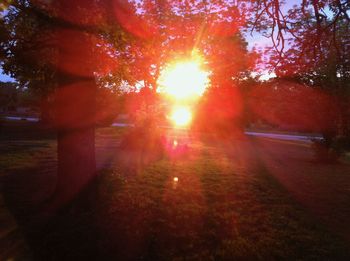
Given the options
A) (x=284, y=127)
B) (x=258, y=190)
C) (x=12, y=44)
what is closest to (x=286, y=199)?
(x=258, y=190)

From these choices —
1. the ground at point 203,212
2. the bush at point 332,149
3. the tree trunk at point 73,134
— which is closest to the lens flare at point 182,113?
the bush at point 332,149

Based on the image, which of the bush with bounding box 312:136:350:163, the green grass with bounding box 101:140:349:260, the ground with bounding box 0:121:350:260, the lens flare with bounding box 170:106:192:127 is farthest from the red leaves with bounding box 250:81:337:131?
the lens flare with bounding box 170:106:192:127

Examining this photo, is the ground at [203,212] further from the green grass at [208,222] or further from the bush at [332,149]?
the bush at [332,149]

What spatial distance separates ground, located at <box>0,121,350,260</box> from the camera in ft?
15.7

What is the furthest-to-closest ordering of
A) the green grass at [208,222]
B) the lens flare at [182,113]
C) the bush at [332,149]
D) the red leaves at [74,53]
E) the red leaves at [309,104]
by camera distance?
the lens flare at [182,113] < the bush at [332,149] < the red leaves at [309,104] < the red leaves at [74,53] < the green grass at [208,222]

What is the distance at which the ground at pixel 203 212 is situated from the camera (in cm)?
478

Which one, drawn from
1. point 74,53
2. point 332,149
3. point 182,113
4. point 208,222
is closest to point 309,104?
point 332,149

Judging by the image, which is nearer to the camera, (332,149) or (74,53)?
(74,53)

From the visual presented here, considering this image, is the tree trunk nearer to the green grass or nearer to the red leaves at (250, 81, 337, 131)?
the green grass

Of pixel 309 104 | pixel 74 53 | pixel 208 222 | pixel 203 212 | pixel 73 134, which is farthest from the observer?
pixel 309 104

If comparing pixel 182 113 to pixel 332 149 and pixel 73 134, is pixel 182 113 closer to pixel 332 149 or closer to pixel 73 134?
pixel 332 149

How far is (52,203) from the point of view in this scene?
6660 millimetres

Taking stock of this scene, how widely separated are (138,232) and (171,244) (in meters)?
0.75

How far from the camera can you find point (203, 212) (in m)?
6.46
